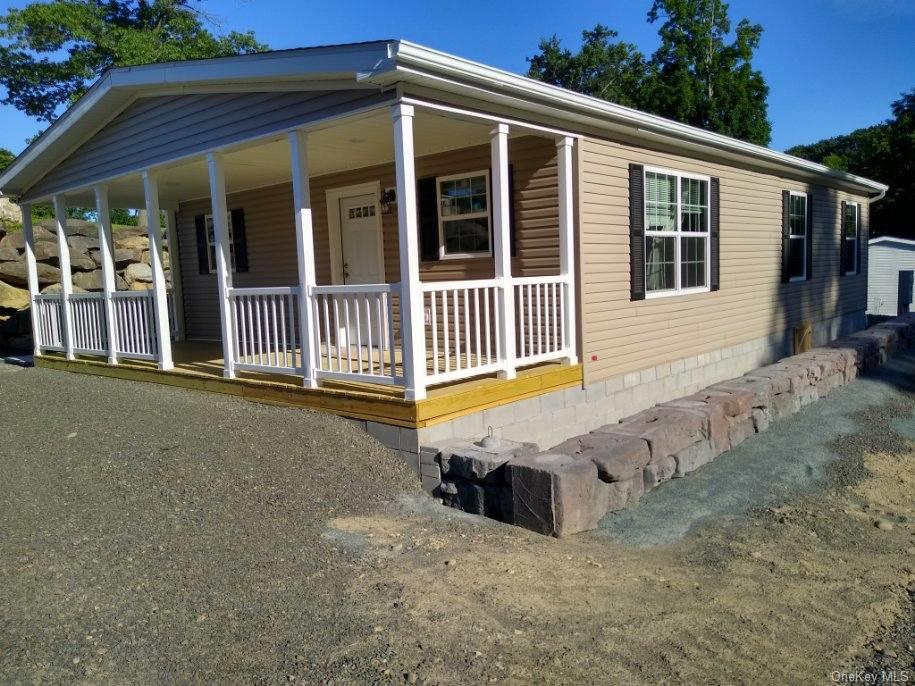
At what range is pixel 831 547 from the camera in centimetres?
417

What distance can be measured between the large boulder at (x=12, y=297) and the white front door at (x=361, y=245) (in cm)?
856

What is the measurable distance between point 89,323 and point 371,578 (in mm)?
7155

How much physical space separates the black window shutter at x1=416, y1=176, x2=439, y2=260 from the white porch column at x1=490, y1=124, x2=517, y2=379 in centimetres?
192

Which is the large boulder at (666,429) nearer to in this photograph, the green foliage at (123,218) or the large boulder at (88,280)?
the large boulder at (88,280)

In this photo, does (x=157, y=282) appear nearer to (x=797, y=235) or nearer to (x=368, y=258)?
(x=368, y=258)

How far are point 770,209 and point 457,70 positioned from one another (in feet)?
22.1

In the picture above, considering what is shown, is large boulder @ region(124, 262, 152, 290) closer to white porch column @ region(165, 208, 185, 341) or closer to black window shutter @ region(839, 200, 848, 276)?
white porch column @ region(165, 208, 185, 341)

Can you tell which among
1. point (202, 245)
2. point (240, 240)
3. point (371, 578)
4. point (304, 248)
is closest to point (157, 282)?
point (304, 248)

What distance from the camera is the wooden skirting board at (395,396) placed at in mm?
5102

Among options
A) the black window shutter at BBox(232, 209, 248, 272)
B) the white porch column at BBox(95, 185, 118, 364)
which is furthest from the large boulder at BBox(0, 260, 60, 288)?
the white porch column at BBox(95, 185, 118, 364)

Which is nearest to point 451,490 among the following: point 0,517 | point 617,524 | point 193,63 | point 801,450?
point 617,524

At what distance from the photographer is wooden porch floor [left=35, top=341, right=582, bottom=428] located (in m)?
5.12

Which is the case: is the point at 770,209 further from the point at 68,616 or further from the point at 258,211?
the point at 68,616

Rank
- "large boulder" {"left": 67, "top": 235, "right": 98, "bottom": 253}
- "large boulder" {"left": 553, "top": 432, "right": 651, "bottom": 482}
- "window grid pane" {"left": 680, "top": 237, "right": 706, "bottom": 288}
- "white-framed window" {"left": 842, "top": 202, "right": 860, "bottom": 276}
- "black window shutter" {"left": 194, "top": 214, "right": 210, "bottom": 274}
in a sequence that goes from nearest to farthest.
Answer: "large boulder" {"left": 553, "top": 432, "right": 651, "bottom": 482} < "window grid pane" {"left": 680, "top": 237, "right": 706, "bottom": 288} < "black window shutter" {"left": 194, "top": 214, "right": 210, "bottom": 274} < "white-framed window" {"left": 842, "top": 202, "right": 860, "bottom": 276} < "large boulder" {"left": 67, "top": 235, "right": 98, "bottom": 253}
